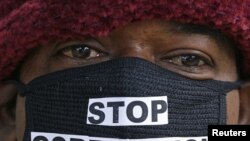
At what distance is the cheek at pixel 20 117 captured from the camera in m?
2.01

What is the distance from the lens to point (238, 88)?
2.06 m

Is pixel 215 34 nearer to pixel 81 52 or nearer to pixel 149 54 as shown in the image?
pixel 149 54

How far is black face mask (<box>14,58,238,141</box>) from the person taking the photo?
1.82 m

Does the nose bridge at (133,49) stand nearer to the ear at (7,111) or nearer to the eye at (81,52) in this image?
the eye at (81,52)

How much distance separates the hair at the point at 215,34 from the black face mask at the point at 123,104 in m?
0.13

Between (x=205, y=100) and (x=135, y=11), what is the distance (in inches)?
14.5

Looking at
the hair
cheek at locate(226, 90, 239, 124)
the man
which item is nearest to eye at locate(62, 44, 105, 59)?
the man

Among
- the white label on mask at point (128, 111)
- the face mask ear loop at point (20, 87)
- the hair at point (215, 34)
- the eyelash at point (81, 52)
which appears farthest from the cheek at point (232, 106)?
the face mask ear loop at point (20, 87)

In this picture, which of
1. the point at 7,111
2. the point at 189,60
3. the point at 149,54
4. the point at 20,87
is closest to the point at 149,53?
the point at 149,54

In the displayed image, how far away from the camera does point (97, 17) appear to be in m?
1.83

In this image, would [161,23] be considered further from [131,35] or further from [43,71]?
[43,71]

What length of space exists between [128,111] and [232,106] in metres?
0.40

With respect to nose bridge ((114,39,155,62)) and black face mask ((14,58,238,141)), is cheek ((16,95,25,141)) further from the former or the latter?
nose bridge ((114,39,155,62))

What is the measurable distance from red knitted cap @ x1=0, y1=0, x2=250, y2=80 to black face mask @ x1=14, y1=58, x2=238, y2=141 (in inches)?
4.9
